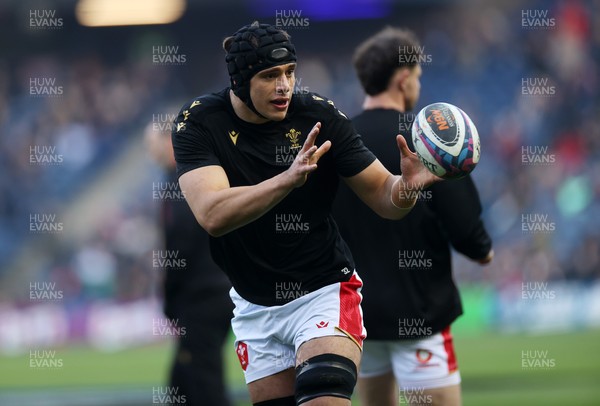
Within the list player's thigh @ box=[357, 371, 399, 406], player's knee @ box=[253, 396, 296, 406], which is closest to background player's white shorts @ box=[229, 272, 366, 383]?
player's knee @ box=[253, 396, 296, 406]

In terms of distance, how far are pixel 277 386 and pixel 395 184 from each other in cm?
121

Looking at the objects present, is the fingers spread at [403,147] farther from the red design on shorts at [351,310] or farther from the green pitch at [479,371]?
the green pitch at [479,371]

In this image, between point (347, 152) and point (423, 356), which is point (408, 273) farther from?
point (347, 152)

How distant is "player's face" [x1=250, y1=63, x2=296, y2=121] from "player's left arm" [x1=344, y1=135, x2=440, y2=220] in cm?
53

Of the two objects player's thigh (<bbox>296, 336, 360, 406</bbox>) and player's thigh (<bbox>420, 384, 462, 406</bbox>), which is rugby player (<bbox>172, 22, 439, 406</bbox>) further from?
player's thigh (<bbox>420, 384, 462, 406</bbox>)

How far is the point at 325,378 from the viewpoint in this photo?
4688 millimetres

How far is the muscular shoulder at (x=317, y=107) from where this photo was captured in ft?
17.1

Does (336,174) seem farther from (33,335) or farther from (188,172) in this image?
(33,335)

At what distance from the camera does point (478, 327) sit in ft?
61.1

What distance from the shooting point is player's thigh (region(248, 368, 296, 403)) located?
511cm

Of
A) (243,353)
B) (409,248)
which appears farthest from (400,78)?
(243,353)

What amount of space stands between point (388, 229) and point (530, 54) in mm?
18730

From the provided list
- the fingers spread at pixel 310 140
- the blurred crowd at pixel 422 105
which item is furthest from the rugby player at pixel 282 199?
the blurred crowd at pixel 422 105

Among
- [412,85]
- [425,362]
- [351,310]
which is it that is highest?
Result: [412,85]
